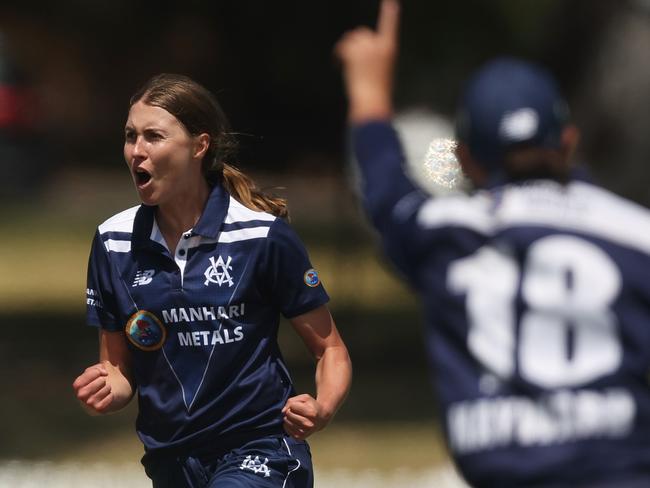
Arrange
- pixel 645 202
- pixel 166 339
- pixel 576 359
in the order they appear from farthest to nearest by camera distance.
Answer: pixel 645 202
pixel 166 339
pixel 576 359

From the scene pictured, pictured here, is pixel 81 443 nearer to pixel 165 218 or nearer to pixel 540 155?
pixel 165 218

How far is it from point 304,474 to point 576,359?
131cm

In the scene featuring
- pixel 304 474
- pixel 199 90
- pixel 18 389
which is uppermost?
pixel 199 90

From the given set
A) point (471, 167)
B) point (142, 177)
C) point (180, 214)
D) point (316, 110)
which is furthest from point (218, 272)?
point (316, 110)

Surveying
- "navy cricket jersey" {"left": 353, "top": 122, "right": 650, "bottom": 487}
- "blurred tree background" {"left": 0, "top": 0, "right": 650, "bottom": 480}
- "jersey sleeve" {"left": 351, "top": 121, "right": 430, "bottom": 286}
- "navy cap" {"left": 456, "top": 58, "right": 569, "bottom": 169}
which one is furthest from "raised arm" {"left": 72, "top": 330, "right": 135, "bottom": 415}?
"blurred tree background" {"left": 0, "top": 0, "right": 650, "bottom": 480}

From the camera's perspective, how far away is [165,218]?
14.2 feet

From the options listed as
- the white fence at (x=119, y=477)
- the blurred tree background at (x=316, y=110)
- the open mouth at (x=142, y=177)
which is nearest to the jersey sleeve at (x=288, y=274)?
the open mouth at (x=142, y=177)

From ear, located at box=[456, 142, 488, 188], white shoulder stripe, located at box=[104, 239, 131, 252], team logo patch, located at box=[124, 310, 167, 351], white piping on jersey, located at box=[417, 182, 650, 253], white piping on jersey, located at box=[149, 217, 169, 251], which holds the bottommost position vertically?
team logo patch, located at box=[124, 310, 167, 351]

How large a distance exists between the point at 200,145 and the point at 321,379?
76 cm

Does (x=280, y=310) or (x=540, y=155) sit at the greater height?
(x=540, y=155)

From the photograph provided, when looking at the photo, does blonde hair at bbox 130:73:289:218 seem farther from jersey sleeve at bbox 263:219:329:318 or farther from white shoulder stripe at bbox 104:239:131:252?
white shoulder stripe at bbox 104:239:131:252

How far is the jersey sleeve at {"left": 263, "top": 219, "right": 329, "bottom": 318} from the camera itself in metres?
4.20

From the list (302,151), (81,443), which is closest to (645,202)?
(302,151)

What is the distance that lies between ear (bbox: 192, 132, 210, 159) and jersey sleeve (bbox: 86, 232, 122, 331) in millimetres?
391
